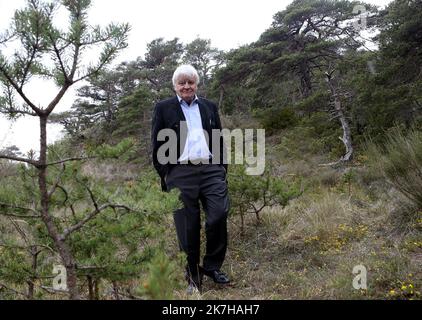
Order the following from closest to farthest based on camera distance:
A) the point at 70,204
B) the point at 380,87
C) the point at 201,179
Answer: the point at 70,204 → the point at 201,179 → the point at 380,87

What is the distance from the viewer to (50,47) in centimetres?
192

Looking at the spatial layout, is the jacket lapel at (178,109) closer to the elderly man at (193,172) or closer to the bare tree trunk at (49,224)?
the elderly man at (193,172)

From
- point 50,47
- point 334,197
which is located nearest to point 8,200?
point 50,47

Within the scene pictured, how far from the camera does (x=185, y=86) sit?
3195mm

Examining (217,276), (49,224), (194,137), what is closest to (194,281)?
(217,276)

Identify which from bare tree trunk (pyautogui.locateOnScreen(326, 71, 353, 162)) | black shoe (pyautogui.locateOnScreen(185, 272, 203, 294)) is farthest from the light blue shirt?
bare tree trunk (pyautogui.locateOnScreen(326, 71, 353, 162))

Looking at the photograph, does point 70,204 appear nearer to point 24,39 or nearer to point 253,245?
point 24,39

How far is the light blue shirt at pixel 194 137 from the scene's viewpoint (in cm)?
312

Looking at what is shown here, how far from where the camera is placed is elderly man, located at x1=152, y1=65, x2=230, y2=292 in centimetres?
313

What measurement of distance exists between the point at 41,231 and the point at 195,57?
1919 centimetres

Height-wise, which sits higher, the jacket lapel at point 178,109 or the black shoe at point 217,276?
the jacket lapel at point 178,109

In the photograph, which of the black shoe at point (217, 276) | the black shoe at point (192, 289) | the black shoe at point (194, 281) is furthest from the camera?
the black shoe at point (217, 276)

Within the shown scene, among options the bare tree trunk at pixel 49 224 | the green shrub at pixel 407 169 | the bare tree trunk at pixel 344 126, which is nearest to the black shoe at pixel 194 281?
the bare tree trunk at pixel 49 224

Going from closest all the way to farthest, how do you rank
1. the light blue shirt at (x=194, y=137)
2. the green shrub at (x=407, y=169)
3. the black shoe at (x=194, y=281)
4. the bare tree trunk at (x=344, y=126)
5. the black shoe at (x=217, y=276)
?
the black shoe at (x=194, y=281), the light blue shirt at (x=194, y=137), the black shoe at (x=217, y=276), the green shrub at (x=407, y=169), the bare tree trunk at (x=344, y=126)
